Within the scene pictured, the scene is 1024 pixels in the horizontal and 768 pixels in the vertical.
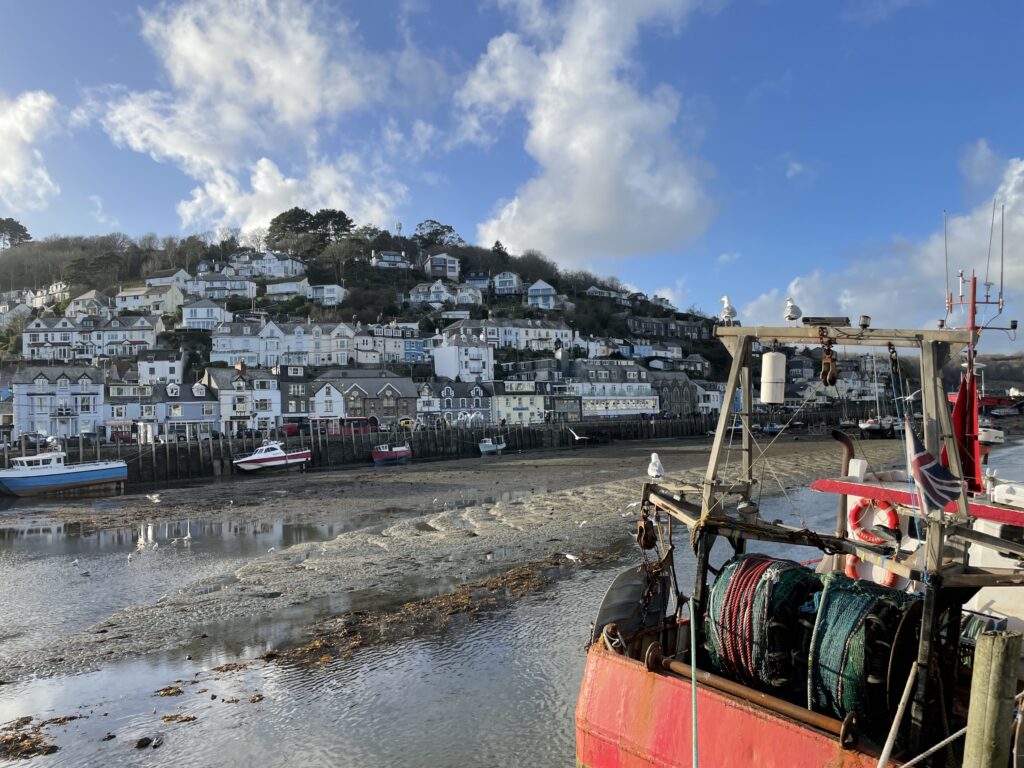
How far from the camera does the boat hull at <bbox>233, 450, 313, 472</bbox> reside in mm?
54150

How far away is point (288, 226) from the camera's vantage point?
159 metres

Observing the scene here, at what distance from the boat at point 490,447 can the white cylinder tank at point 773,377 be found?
6129cm

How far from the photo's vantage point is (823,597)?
221 inches

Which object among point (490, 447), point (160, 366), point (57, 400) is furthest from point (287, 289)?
point (490, 447)

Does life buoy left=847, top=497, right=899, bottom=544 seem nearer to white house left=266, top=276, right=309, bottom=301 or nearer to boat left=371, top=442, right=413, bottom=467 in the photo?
boat left=371, top=442, right=413, bottom=467

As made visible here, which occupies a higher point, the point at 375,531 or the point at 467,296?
the point at 467,296

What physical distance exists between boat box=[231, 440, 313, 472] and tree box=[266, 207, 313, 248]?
111961 mm

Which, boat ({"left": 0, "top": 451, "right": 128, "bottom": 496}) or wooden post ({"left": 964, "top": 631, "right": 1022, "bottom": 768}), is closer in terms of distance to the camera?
wooden post ({"left": 964, "top": 631, "right": 1022, "bottom": 768})

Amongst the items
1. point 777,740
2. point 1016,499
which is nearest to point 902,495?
point 1016,499

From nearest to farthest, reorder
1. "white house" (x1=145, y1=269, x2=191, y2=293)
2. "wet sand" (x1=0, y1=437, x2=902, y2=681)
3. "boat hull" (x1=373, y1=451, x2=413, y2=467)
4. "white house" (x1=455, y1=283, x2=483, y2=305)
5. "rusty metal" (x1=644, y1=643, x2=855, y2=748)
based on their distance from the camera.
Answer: "rusty metal" (x1=644, y1=643, x2=855, y2=748)
"wet sand" (x1=0, y1=437, x2=902, y2=681)
"boat hull" (x1=373, y1=451, x2=413, y2=467)
"white house" (x1=145, y1=269, x2=191, y2=293)
"white house" (x1=455, y1=283, x2=483, y2=305)

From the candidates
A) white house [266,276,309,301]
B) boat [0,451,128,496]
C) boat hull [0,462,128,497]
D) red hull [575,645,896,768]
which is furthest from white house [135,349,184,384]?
red hull [575,645,896,768]

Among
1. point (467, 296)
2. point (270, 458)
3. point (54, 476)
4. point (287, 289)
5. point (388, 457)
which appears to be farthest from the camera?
point (467, 296)

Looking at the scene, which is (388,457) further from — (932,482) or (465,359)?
(932,482)

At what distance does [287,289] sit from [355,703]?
126 metres
